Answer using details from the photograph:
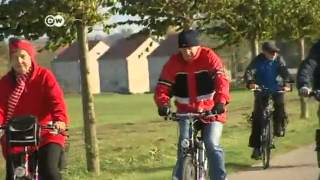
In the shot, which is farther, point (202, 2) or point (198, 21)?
point (198, 21)

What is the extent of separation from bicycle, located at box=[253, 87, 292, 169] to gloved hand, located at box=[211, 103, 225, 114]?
13.5 feet

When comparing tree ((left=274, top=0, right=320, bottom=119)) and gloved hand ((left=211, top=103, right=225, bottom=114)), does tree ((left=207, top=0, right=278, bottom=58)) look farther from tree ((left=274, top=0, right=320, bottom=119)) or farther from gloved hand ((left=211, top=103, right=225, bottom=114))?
gloved hand ((left=211, top=103, right=225, bottom=114))

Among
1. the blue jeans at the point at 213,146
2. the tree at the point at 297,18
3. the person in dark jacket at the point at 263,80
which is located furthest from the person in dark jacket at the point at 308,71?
the tree at the point at 297,18

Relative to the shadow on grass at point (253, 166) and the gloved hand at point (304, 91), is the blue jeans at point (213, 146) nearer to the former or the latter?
the gloved hand at point (304, 91)

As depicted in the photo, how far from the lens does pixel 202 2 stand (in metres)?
14.1

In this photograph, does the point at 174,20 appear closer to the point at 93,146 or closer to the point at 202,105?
the point at 93,146

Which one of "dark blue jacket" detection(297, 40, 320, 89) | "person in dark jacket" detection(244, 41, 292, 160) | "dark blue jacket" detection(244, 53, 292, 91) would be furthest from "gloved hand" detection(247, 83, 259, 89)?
"dark blue jacket" detection(297, 40, 320, 89)

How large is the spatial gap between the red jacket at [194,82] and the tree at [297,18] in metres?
9.31

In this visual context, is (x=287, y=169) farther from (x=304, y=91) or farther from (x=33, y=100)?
(x=33, y=100)

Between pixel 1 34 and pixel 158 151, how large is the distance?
4.24m

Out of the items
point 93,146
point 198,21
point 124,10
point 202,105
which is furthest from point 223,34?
point 202,105

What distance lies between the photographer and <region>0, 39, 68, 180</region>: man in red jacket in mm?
6160

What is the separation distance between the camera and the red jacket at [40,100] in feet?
20.4

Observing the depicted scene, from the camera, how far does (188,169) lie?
285 inches
